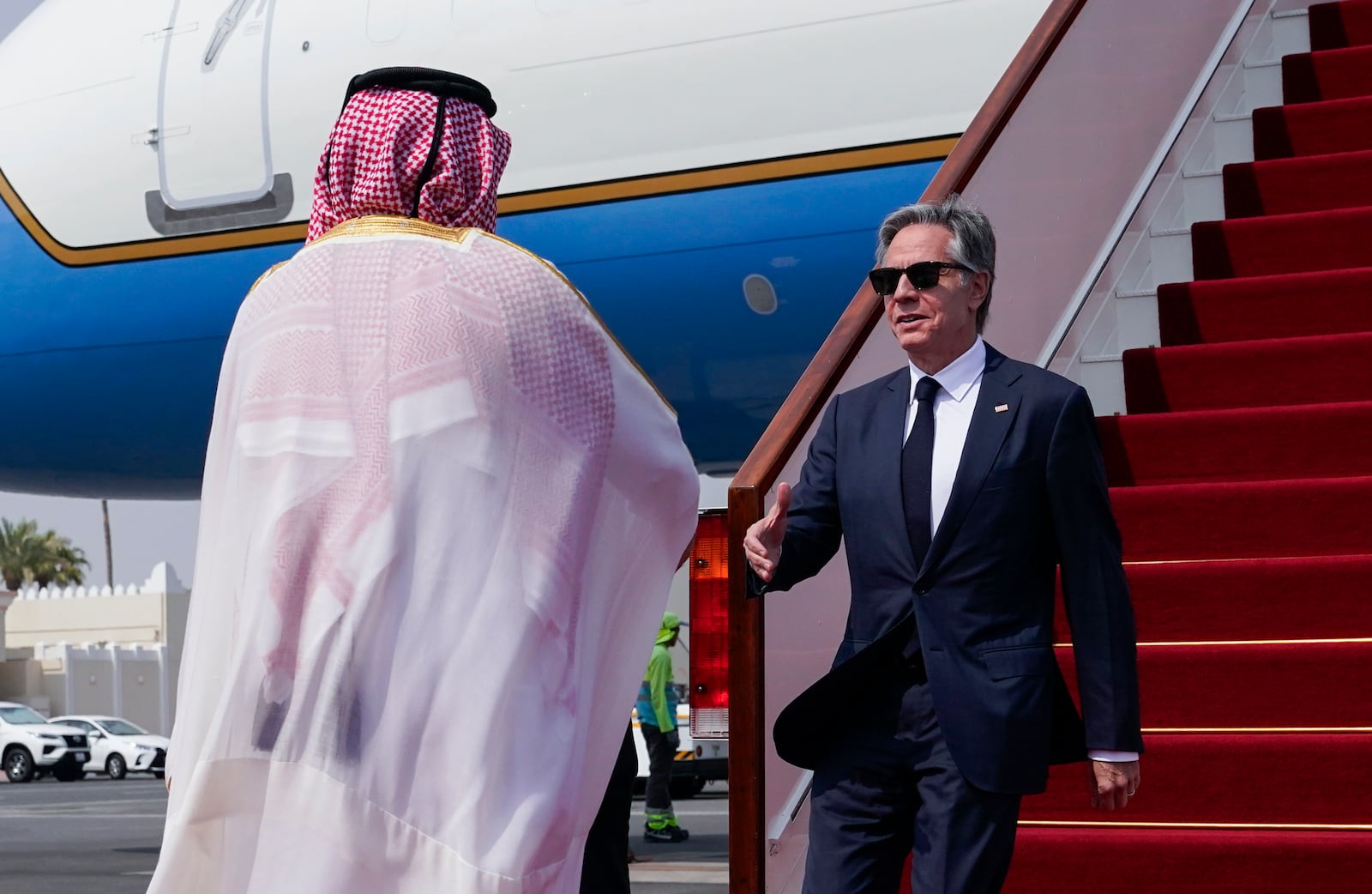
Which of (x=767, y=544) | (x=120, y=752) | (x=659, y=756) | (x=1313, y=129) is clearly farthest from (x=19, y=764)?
(x=767, y=544)

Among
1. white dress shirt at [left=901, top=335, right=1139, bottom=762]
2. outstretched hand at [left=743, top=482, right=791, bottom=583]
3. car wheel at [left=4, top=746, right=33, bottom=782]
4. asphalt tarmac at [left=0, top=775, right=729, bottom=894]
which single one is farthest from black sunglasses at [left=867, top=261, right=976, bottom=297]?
car wheel at [left=4, top=746, right=33, bottom=782]

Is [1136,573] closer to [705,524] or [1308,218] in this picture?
[705,524]

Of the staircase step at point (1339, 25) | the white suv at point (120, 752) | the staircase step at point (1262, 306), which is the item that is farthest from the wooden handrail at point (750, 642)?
the white suv at point (120, 752)

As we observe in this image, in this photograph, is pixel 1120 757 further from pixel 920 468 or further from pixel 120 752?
pixel 120 752

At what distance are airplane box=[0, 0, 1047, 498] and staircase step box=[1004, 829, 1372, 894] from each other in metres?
3.33

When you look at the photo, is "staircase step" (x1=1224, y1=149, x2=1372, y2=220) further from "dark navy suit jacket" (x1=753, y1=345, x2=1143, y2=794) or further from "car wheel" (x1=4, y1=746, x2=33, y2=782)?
"car wheel" (x1=4, y1=746, x2=33, y2=782)

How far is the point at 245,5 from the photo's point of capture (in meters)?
8.36

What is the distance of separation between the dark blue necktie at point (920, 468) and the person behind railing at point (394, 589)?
578 millimetres

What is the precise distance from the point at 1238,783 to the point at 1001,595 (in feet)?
5.18

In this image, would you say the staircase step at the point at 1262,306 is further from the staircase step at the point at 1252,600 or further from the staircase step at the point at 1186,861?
the staircase step at the point at 1186,861

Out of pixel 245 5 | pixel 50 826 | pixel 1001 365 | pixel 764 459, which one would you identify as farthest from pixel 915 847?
pixel 50 826

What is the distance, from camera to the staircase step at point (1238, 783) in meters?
3.96

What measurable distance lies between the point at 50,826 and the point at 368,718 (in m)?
13.2

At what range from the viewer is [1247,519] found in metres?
4.74
